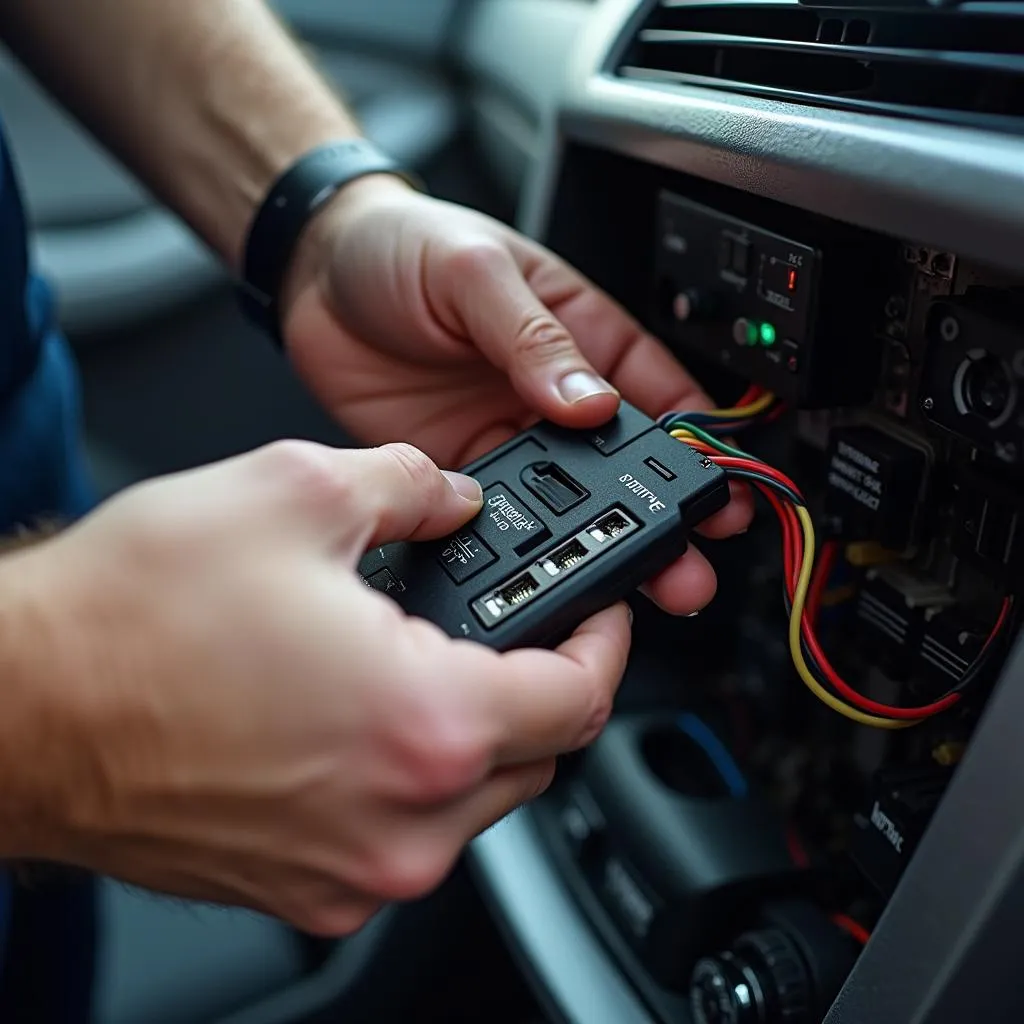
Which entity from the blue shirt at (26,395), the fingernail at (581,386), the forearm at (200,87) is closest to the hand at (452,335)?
the fingernail at (581,386)

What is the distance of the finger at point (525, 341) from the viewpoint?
596mm

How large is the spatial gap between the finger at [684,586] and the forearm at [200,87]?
1.78ft

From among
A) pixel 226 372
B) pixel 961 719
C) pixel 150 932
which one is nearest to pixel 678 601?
pixel 961 719

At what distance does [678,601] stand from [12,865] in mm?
351

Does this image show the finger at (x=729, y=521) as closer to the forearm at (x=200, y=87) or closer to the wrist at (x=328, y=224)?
the wrist at (x=328, y=224)

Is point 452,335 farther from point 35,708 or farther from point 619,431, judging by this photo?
point 35,708

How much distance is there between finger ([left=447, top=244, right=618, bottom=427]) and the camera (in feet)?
1.96

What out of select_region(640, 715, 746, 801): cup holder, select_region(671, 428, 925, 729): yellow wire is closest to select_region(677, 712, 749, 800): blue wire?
select_region(640, 715, 746, 801): cup holder

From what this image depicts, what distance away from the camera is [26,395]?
0.89 m

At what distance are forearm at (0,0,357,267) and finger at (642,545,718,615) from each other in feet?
1.78

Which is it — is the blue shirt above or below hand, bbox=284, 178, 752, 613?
below

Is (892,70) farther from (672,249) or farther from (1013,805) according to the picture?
(1013,805)

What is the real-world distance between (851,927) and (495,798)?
316 millimetres

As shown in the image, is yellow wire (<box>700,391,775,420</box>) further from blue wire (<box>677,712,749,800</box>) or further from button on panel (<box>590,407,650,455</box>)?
blue wire (<box>677,712,749,800</box>)
